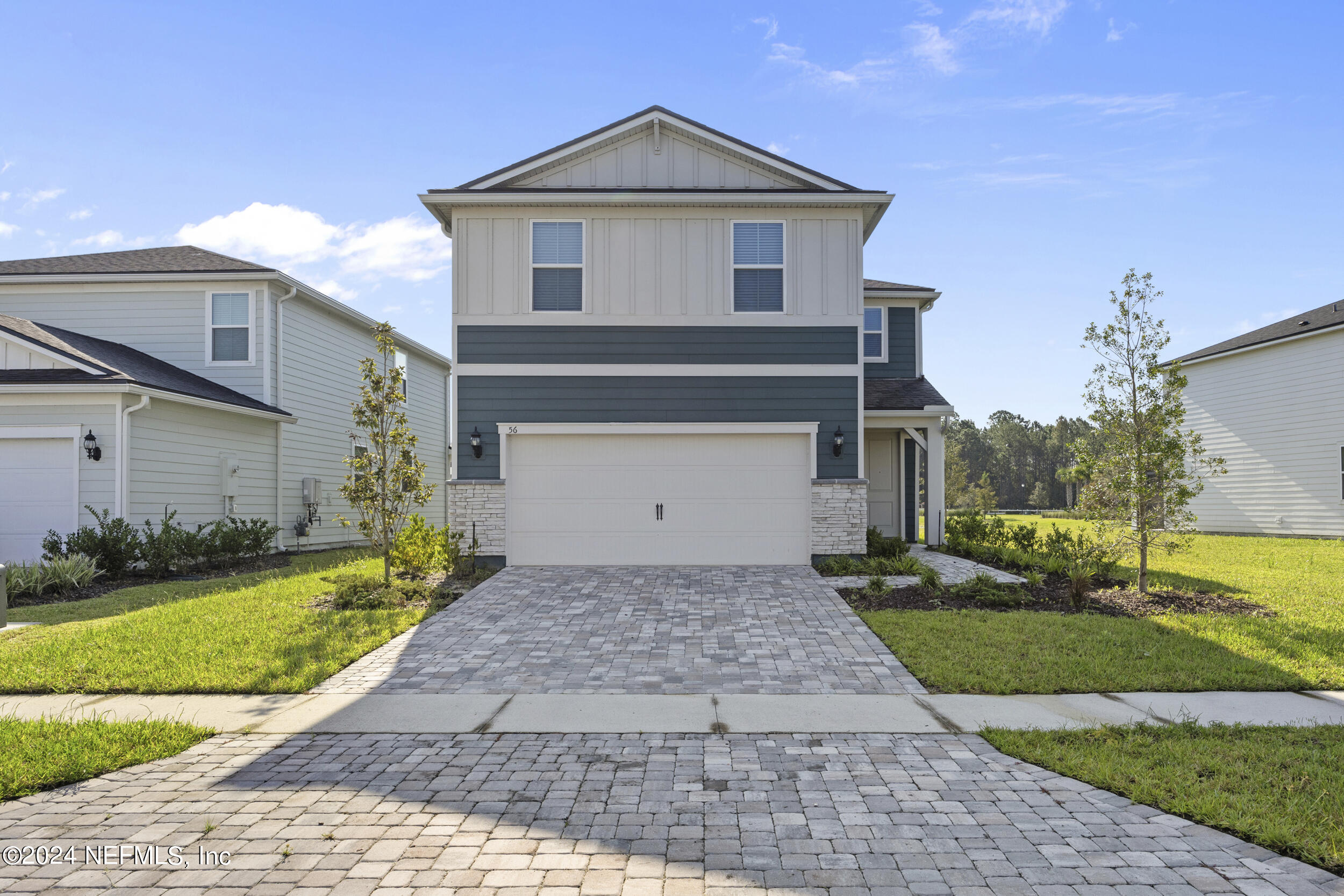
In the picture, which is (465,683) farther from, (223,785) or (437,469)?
(437,469)

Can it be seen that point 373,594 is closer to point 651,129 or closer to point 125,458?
point 125,458

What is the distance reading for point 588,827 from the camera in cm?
362

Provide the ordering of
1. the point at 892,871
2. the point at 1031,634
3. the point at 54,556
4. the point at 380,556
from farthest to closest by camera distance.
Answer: the point at 380,556
the point at 54,556
the point at 1031,634
the point at 892,871

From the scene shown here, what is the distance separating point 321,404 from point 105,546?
24.6 ft

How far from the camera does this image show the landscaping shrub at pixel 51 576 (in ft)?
33.6

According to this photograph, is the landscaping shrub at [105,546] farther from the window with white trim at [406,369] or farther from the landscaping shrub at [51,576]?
the window with white trim at [406,369]

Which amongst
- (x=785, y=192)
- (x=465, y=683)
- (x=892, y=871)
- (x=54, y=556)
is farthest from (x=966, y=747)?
(x=54, y=556)

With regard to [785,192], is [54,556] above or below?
below

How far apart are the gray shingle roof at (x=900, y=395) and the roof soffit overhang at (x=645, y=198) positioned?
3.60m

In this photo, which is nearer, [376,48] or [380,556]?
[376,48]

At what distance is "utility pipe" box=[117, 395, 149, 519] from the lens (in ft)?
41.7

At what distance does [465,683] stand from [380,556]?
913 centimetres

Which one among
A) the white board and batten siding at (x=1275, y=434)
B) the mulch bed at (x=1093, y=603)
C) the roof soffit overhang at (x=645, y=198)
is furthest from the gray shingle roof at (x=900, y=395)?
the white board and batten siding at (x=1275, y=434)

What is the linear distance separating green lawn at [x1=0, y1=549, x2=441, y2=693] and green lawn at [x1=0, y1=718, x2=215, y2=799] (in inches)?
38.0
